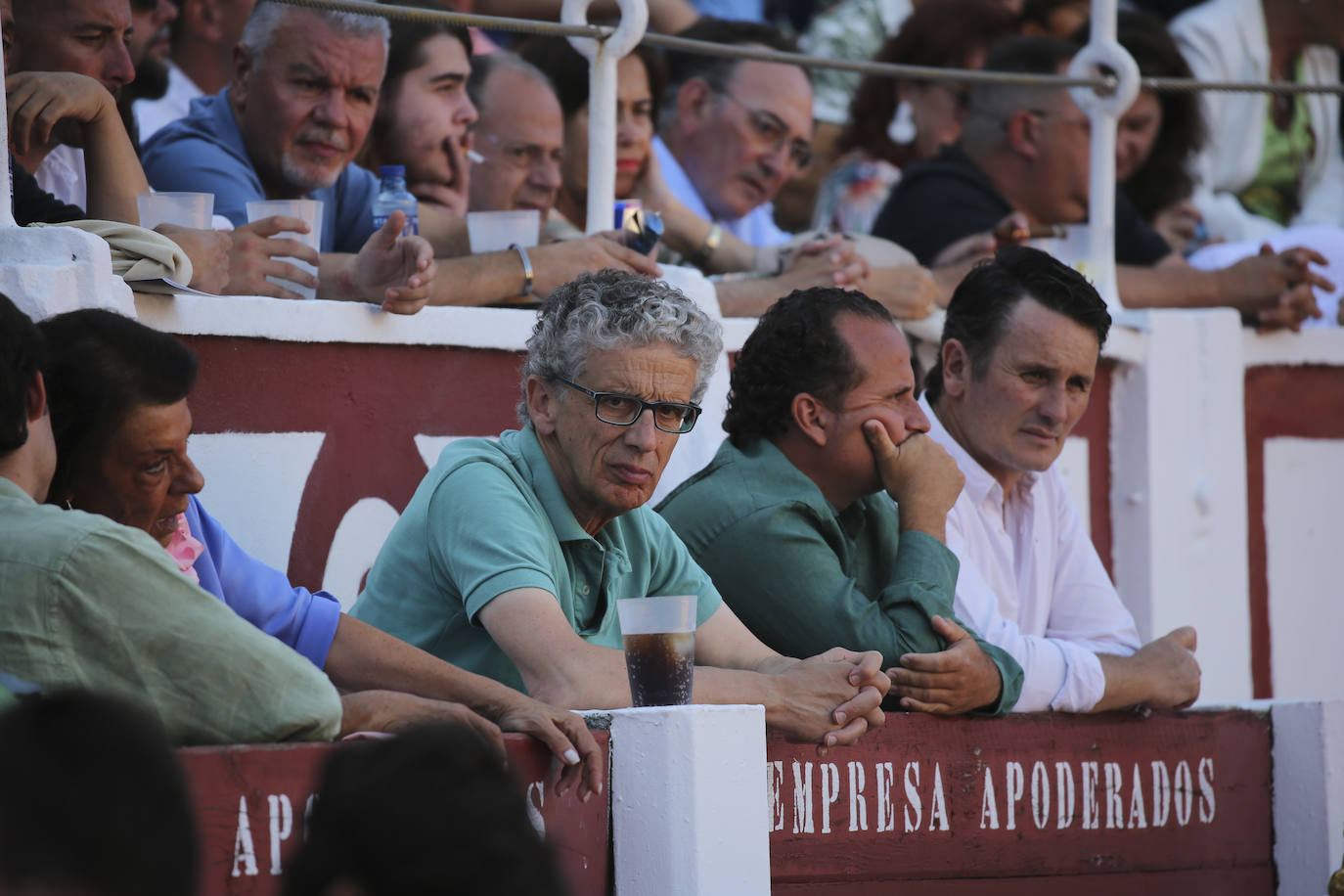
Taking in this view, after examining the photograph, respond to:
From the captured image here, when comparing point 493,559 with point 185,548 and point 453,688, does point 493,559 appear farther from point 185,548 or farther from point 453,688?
point 185,548

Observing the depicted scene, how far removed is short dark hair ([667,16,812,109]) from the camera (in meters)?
6.14

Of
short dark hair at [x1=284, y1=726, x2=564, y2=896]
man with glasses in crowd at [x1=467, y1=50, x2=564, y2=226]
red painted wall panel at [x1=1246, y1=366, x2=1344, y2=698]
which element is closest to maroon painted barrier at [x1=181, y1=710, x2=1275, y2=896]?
short dark hair at [x1=284, y1=726, x2=564, y2=896]

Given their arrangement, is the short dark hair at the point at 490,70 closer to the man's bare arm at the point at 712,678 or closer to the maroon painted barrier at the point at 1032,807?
the man's bare arm at the point at 712,678

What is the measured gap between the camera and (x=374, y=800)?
142cm

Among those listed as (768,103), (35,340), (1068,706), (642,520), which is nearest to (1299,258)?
(768,103)

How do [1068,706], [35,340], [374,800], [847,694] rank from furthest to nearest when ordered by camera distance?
[1068,706] → [847,694] → [35,340] → [374,800]

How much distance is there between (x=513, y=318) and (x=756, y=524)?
100 cm

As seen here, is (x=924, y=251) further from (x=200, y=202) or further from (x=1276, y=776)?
(x=200, y=202)

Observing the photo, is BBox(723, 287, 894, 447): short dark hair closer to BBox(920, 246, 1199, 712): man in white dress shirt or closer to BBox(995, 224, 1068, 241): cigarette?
BBox(920, 246, 1199, 712): man in white dress shirt

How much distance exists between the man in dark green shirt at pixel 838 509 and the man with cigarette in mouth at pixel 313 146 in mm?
634

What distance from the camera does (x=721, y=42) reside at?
244 inches

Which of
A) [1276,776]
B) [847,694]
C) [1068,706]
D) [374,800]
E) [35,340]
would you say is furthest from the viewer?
[1276,776]

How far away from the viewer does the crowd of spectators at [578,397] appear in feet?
8.51

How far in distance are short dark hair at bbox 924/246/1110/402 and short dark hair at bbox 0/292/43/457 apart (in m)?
2.47
